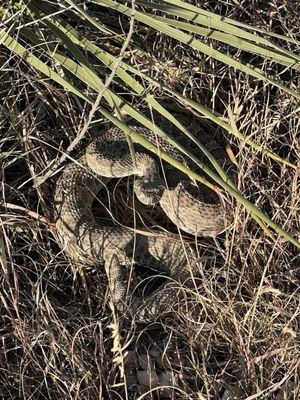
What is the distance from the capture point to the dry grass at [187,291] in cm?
261

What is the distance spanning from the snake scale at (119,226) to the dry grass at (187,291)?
9cm

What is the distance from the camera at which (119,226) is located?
124 inches

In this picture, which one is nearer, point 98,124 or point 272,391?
point 272,391

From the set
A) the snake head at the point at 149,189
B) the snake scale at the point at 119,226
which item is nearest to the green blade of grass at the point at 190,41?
the snake scale at the point at 119,226

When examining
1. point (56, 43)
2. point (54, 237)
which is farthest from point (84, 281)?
point (56, 43)

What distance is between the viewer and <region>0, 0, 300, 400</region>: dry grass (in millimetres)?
2605

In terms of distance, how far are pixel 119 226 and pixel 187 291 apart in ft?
1.80

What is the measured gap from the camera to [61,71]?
9.43 ft

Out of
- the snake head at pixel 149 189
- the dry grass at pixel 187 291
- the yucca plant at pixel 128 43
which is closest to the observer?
the yucca plant at pixel 128 43

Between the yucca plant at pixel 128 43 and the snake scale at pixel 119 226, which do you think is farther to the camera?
the snake scale at pixel 119 226

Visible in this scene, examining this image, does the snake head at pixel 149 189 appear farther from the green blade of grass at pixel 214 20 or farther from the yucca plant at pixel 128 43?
the green blade of grass at pixel 214 20

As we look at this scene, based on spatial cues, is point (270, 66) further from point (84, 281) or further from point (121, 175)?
point (84, 281)

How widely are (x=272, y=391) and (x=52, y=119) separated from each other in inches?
65.1

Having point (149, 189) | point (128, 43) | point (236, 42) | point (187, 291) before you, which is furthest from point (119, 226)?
point (236, 42)
